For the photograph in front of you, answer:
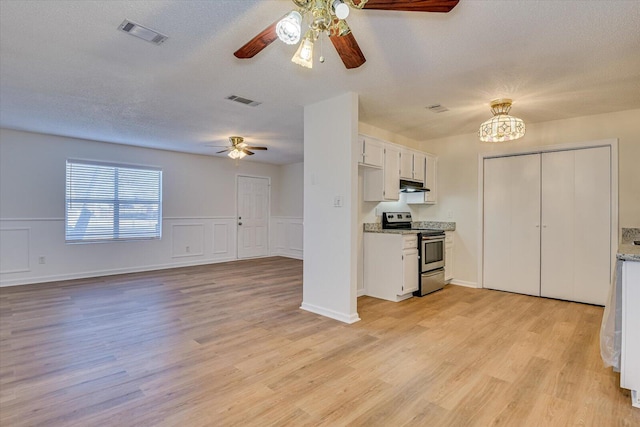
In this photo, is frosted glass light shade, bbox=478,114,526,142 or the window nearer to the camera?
frosted glass light shade, bbox=478,114,526,142

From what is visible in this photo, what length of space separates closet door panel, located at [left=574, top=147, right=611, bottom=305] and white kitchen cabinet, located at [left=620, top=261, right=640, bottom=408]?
249 centimetres

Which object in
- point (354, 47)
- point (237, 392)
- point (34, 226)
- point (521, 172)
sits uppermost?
point (354, 47)

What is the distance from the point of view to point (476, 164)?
4.98m

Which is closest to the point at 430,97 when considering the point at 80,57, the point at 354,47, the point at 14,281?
the point at 354,47

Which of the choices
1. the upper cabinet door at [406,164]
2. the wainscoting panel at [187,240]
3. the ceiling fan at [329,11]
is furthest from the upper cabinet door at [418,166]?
the wainscoting panel at [187,240]

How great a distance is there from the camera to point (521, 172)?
15.1ft

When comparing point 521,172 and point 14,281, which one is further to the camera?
point 14,281

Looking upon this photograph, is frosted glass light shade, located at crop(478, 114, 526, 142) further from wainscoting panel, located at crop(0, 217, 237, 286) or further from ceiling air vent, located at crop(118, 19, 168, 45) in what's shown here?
wainscoting panel, located at crop(0, 217, 237, 286)

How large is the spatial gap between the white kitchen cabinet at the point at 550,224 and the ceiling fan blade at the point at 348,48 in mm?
3586

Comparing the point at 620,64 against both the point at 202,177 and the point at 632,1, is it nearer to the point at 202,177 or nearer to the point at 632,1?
the point at 632,1

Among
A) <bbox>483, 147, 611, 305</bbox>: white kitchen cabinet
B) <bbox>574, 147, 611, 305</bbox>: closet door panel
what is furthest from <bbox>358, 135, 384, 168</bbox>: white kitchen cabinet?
<bbox>574, 147, 611, 305</bbox>: closet door panel

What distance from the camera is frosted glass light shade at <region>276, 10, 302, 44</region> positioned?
5.20 ft

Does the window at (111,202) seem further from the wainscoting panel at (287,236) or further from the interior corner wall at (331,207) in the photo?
the interior corner wall at (331,207)

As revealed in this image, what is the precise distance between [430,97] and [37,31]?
335cm
